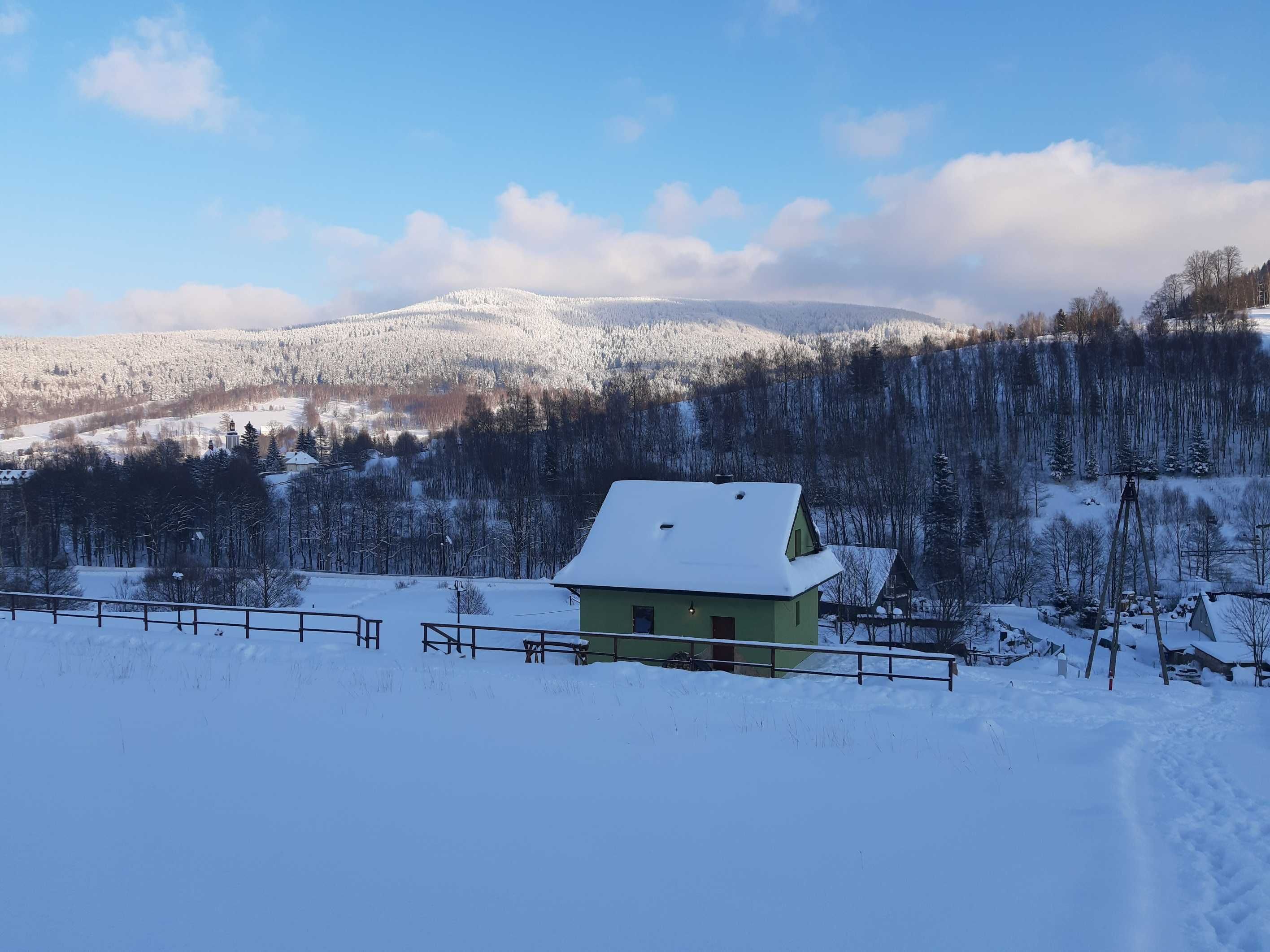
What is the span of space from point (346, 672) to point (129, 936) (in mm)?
8787

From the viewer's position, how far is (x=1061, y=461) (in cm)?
7575

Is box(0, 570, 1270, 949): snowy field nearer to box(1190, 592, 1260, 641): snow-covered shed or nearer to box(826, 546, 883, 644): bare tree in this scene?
box(826, 546, 883, 644): bare tree

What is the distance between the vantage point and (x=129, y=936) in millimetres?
5914

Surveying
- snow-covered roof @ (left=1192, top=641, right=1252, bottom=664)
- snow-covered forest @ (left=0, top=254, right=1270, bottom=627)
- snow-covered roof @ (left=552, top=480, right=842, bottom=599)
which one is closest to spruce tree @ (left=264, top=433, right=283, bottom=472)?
snow-covered forest @ (left=0, top=254, right=1270, bottom=627)

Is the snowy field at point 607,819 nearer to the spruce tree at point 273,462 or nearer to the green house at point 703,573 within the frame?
the green house at point 703,573

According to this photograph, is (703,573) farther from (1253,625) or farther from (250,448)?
(250,448)

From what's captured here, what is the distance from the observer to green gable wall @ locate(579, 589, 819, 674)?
21703mm

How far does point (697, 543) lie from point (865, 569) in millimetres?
18217

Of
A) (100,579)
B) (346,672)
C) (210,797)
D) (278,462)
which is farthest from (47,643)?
(278,462)

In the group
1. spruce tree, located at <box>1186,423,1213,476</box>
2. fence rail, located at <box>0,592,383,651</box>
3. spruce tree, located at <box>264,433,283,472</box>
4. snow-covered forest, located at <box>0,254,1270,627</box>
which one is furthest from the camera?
spruce tree, located at <box>264,433,283,472</box>

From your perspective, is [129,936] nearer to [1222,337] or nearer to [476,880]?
[476,880]

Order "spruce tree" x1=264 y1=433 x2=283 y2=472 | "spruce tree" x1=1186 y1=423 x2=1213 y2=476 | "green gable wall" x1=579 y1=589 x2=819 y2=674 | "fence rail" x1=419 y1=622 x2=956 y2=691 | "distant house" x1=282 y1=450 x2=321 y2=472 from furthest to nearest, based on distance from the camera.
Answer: "distant house" x1=282 y1=450 x2=321 y2=472 → "spruce tree" x1=264 y1=433 x2=283 y2=472 → "spruce tree" x1=1186 y1=423 x2=1213 y2=476 → "green gable wall" x1=579 y1=589 x2=819 y2=674 → "fence rail" x1=419 y1=622 x2=956 y2=691

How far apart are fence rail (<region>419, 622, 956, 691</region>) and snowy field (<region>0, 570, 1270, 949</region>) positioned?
147 cm

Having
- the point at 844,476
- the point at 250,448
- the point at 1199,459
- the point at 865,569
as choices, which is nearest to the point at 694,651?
the point at 865,569
